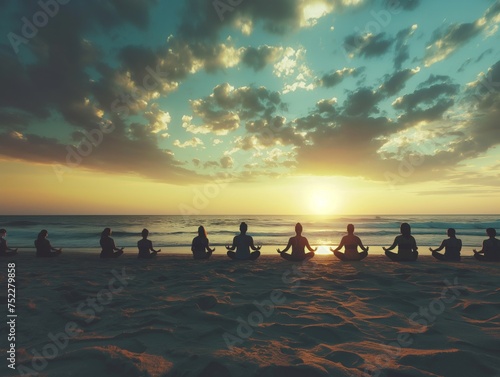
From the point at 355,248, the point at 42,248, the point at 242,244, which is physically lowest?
the point at 42,248

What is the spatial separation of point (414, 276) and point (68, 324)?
8415mm

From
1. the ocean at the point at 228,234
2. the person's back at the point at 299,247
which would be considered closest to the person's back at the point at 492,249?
the ocean at the point at 228,234

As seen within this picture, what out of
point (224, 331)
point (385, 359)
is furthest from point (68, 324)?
point (385, 359)

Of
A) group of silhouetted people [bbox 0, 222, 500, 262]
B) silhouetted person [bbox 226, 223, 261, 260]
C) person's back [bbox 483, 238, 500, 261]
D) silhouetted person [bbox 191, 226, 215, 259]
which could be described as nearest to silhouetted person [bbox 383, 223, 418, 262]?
group of silhouetted people [bbox 0, 222, 500, 262]

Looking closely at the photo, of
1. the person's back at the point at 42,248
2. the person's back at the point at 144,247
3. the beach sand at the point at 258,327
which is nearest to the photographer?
the beach sand at the point at 258,327

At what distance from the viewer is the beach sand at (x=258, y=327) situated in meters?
3.11

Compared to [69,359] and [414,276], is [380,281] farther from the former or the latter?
[69,359]

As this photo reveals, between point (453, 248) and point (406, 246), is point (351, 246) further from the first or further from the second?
point (453, 248)

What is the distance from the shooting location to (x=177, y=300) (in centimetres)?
562

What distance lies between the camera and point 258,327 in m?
4.31

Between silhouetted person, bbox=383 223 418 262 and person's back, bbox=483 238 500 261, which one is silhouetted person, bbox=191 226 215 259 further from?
person's back, bbox=483 238 500 261

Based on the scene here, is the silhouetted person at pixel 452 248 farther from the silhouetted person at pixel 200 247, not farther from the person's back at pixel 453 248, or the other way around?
the silhouetted person at pixel 200 247

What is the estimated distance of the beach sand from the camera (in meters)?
3.11

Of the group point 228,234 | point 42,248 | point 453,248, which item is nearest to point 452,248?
point 453,248
